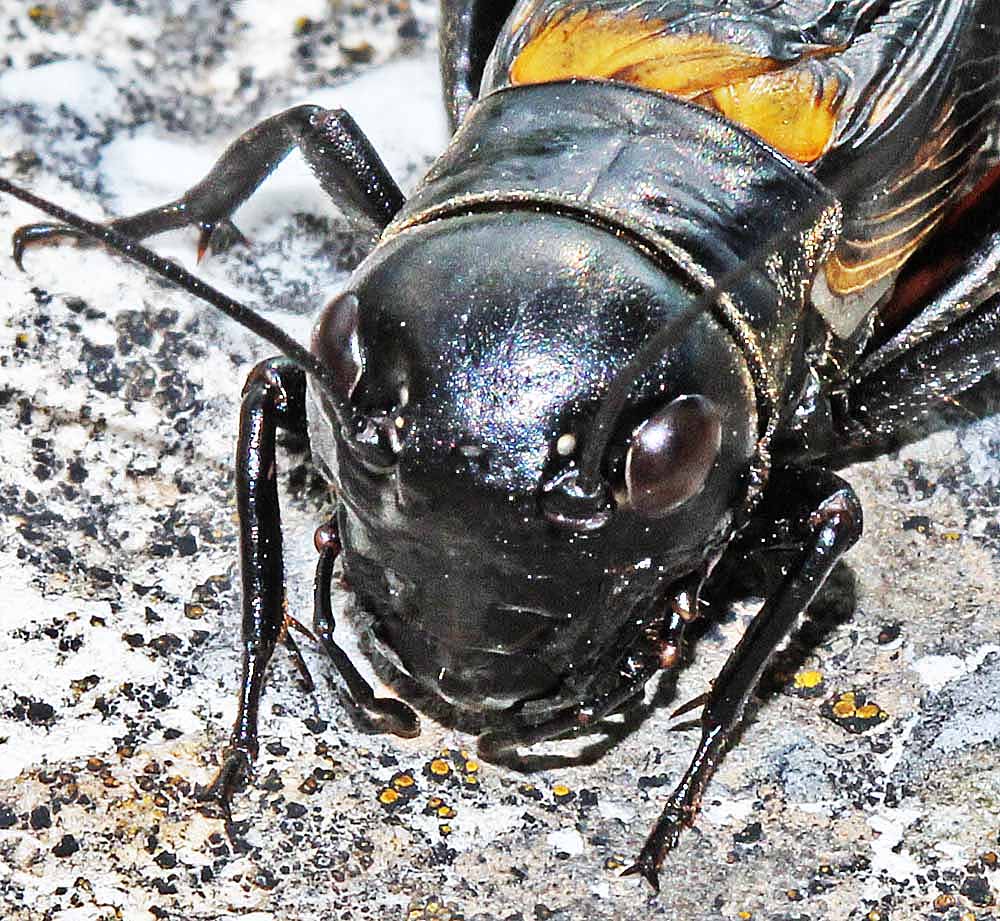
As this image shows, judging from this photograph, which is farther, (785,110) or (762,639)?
(785,110)

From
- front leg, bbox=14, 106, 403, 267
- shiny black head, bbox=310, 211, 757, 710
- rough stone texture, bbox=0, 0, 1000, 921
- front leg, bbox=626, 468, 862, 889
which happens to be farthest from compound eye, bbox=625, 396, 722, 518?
front leg, bbox=14, 106, 403, 267

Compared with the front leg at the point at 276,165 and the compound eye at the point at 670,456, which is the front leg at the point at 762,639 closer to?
the compound eye at the point at 670,456

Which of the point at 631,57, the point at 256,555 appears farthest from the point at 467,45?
the point at 256,555

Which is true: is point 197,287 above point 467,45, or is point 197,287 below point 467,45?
above

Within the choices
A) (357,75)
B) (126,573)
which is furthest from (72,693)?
(357,75)

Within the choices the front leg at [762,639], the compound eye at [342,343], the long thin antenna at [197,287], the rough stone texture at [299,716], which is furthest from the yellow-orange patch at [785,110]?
the long thin antenna at [197,287]

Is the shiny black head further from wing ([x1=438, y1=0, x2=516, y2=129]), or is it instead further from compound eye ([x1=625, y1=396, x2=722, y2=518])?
wing ([x1=438, y1=0, x2=516, y2=129])

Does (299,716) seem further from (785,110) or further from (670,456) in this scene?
(785,110)
